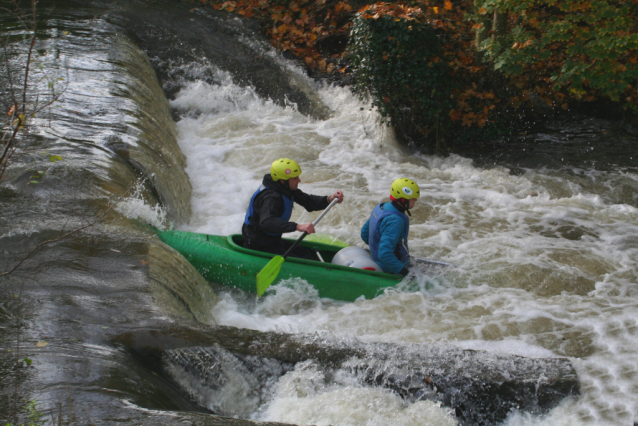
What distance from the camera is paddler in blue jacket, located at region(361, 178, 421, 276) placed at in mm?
4973

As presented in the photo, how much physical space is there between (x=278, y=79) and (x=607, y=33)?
5.77m

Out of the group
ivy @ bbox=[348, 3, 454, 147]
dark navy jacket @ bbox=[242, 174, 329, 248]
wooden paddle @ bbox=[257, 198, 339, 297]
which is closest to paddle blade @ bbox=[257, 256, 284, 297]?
wooden paddle @ bbox=[257, 198, 339, 297]

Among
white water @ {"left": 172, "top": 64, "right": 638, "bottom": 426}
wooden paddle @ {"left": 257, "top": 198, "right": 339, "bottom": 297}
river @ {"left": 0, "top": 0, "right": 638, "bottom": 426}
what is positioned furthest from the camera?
wooden paddle @ {"left": 257, "top": 198, "right": 339, "bottom": 297}

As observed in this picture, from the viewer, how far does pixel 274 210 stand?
5016mm

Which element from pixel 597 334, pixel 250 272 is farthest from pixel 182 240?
pixel 597 334

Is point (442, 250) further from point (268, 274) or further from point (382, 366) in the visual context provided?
point (382, 366)

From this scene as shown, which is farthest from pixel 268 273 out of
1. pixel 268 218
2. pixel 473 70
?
pixel 473 70

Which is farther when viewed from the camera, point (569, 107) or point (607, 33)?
point (569, 107)

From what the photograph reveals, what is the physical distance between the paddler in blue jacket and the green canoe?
145 mm

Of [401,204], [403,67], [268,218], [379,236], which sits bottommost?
[379,236]

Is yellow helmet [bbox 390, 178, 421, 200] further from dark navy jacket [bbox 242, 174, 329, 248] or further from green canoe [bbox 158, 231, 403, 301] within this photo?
dark navy jacket [bbox 242, 174, 329, 248]

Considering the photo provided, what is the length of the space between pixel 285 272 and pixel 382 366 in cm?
185

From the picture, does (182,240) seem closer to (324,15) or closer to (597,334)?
(597,334)

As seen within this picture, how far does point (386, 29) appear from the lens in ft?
28.0
